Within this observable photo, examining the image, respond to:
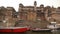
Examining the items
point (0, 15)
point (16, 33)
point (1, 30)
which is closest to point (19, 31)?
point (16, 33)

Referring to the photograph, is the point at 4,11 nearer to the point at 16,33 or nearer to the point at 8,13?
the point at 8,13

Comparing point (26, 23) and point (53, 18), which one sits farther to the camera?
point (53, 18)

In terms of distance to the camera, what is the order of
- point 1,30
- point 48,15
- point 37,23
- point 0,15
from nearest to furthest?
point 1,30 < point 37,23 < point 0,15 < point 48,15

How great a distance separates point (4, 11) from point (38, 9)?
12.3 meters

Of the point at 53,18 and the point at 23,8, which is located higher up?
the point at 23,8

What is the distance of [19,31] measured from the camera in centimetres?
2211

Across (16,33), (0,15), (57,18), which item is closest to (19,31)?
(16,33)

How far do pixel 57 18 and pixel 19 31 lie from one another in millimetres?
31814

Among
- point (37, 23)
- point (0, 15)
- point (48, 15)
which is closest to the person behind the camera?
point (37, 23)

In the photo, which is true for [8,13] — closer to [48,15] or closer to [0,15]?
[0,15]

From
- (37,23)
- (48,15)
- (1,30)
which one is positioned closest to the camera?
(1,30)

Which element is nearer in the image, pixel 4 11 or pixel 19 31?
pixel 19 31

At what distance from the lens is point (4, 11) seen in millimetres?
51125

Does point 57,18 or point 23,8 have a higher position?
point 23,8
